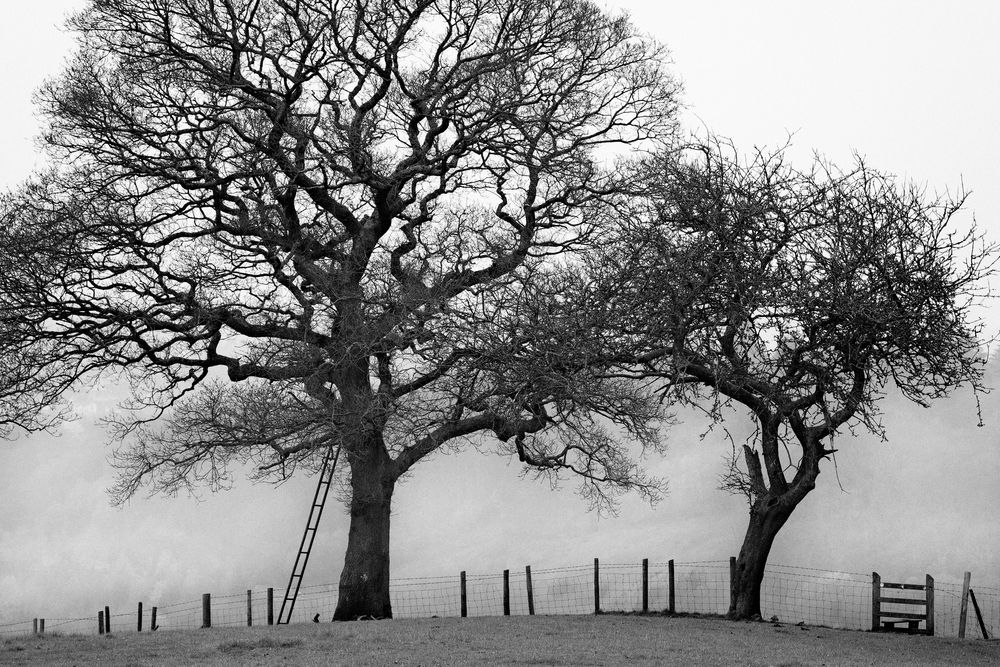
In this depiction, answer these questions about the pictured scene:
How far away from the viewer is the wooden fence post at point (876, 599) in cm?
2122

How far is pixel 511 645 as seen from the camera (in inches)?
662

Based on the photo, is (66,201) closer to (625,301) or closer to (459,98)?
(459,98)

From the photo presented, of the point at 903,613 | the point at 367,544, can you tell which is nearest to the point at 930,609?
the point at 903,613

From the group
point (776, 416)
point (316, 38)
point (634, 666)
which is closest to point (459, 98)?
point (316, 38)

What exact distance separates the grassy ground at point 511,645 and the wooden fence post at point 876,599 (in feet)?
3.96

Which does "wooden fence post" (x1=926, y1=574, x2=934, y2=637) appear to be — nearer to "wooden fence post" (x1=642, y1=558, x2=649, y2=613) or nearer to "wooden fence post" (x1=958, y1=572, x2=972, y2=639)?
"wooden fence post" (x1=958, y1=572, x2=972, y2=639)

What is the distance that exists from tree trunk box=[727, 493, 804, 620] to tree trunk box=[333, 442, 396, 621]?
681 centimetres

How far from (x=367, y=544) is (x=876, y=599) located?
9.87 meters

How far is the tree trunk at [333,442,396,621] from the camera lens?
22.1 metres

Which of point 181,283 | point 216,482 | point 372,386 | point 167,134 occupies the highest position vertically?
point 167,134

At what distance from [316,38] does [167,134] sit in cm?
344

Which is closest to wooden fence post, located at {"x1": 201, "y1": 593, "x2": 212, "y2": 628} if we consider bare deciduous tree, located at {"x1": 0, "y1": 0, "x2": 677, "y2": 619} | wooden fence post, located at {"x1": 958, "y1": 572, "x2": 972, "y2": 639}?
bare deciduous tree, located at {"x1": 0, "y1": 0, "x2": 677, "y2": 619}

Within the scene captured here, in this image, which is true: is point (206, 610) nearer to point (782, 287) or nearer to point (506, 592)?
point (506, 592)

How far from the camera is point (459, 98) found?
22.4m
